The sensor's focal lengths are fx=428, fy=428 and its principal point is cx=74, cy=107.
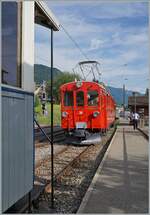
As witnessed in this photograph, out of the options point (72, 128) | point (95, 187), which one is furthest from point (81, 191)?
point (72, 128)

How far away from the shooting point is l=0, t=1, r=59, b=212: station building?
4492 mm

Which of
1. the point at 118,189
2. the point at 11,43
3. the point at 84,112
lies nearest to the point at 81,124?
the point at 84,112

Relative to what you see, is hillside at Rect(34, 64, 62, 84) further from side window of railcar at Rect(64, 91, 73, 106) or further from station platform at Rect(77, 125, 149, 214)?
side window of railcar at Rect(64, 91, 73, 106)

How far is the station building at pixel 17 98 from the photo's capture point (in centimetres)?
449

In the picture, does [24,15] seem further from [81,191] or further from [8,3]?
[81,191]

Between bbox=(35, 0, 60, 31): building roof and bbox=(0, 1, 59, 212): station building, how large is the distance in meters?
0.02

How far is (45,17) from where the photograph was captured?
629cm

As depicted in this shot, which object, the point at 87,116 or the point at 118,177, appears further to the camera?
the point at 87,116

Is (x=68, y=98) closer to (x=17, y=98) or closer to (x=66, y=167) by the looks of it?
(x=66, y=167)

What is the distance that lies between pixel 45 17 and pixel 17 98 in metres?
1.88

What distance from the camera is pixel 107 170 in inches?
396

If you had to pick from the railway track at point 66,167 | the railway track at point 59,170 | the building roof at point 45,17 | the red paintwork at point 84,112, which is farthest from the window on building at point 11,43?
the red paintwork at point 84,112

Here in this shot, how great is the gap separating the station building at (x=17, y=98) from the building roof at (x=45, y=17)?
0.02 m

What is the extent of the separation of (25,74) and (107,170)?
520cm
